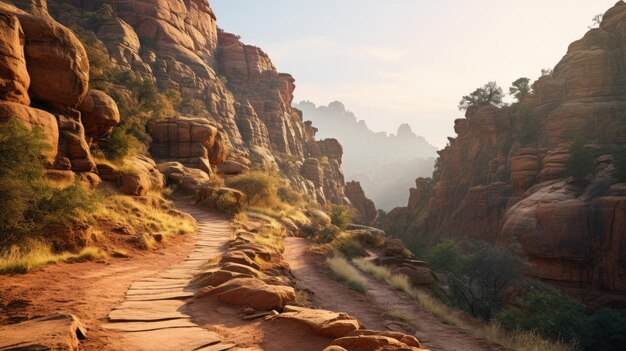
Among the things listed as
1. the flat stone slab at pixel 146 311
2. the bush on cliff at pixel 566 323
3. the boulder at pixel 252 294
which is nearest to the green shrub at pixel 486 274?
the bush on cliff at pixel 566 323

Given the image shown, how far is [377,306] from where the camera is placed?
1173 centimetres

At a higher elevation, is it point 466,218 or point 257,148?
point 257,148

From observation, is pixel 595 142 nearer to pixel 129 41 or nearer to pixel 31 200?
pixel 31 200

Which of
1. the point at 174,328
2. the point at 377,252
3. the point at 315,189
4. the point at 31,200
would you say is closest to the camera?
the point at 174,328

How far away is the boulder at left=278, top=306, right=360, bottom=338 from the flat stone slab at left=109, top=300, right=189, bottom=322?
2.02 metres

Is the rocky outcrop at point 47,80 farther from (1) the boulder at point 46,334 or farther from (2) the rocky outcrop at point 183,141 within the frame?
(2) the rocky outcrop at point 183,141

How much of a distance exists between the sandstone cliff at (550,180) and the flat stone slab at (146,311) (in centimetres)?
3177

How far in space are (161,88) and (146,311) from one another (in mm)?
47284

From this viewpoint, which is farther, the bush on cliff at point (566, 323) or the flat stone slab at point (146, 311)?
the bush on cliff at point (566, 323)

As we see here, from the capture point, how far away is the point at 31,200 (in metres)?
8.88

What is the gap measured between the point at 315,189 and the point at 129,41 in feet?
122

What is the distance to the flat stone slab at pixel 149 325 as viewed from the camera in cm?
520

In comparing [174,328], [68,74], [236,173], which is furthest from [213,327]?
[236,173]

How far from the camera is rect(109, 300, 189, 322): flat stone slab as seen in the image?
5.64m
